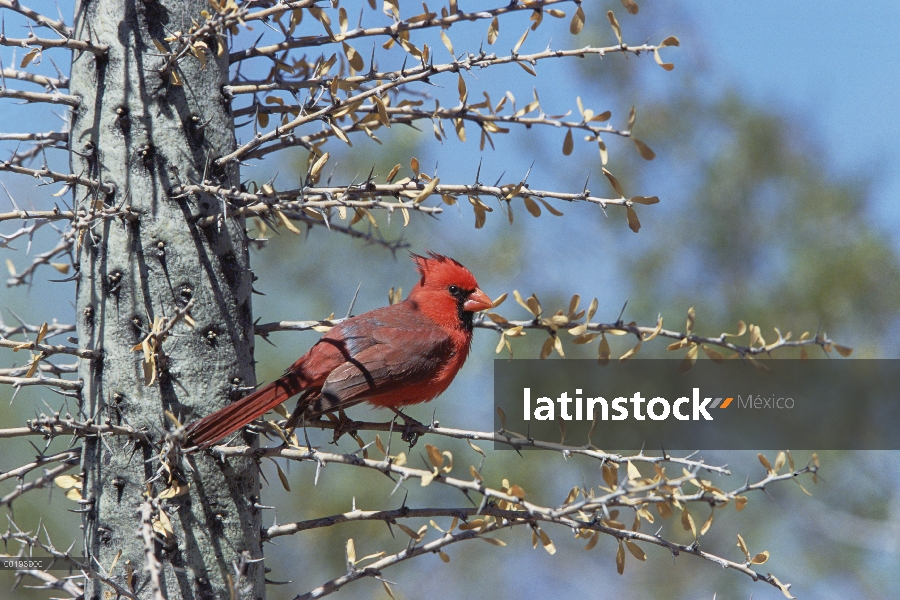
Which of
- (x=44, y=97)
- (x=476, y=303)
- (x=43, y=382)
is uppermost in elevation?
Result: (x=44, y=97)

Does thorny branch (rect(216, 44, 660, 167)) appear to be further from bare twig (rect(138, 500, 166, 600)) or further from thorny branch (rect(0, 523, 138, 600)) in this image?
thorny branch (rect(0, 523, 138, 600))

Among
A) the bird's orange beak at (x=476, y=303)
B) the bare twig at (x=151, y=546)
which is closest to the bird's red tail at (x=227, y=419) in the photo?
the bare twig at (x=151, y=546)

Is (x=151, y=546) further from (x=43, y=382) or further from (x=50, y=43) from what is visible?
(x=50, y=43)

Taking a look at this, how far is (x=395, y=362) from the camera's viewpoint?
10.5 feet

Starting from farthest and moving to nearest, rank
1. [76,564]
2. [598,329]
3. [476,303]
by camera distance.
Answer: [476,303]
[598,329]
[76,564]

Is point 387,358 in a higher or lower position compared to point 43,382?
lower

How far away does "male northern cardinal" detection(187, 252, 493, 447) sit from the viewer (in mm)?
2357

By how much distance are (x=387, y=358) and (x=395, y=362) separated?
0.11 feet

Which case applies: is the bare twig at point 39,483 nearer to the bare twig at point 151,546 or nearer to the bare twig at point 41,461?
the bare twig at point 41,461

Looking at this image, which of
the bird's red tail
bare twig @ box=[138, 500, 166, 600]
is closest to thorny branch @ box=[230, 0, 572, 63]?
the bird's red tail

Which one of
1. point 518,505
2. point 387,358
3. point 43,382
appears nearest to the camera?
point 518,505

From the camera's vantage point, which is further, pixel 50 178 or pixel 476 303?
pixel 476 303

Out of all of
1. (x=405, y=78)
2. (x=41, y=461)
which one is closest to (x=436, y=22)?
(x=405, y=78)

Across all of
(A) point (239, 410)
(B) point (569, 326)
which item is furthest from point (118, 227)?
(B) point (569, 326)
